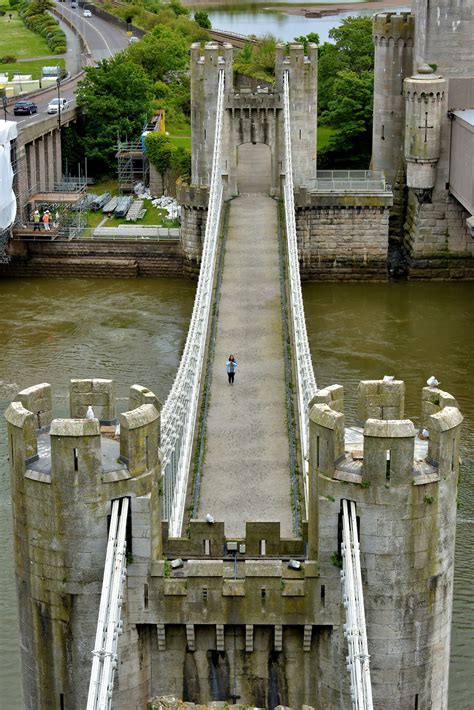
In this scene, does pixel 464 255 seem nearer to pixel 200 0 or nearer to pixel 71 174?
pixel 71 174

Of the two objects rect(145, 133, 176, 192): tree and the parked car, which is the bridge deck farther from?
the parked car

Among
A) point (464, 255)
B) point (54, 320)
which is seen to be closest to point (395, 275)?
point (464, 255)

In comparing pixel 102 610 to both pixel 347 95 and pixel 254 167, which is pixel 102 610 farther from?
pixel 347 95

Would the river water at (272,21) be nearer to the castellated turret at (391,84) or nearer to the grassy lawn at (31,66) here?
the grassy lawn at (31,66)

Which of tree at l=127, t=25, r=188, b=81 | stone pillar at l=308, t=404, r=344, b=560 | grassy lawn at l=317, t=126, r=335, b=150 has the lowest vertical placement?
grassy lawn at l=317, t=126, r=335, b=150

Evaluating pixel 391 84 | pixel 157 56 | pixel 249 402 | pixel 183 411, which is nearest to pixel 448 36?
pixel 391 84

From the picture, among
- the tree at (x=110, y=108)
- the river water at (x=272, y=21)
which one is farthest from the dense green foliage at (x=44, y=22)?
the tree at (x=110, y=108)

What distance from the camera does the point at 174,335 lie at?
5578 centimetres

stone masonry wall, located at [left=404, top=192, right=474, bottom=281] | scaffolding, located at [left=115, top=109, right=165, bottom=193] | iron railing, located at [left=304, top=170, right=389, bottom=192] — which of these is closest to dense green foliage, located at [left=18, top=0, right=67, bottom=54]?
scaffolding, located at [left=115, top=109, right=165, bottom=193]

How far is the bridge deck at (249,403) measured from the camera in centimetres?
2897

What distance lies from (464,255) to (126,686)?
141 ft

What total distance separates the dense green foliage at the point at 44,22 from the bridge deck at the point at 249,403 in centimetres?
6953

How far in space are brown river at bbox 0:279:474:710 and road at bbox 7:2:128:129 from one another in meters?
15.0

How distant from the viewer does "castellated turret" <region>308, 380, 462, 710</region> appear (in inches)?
872
